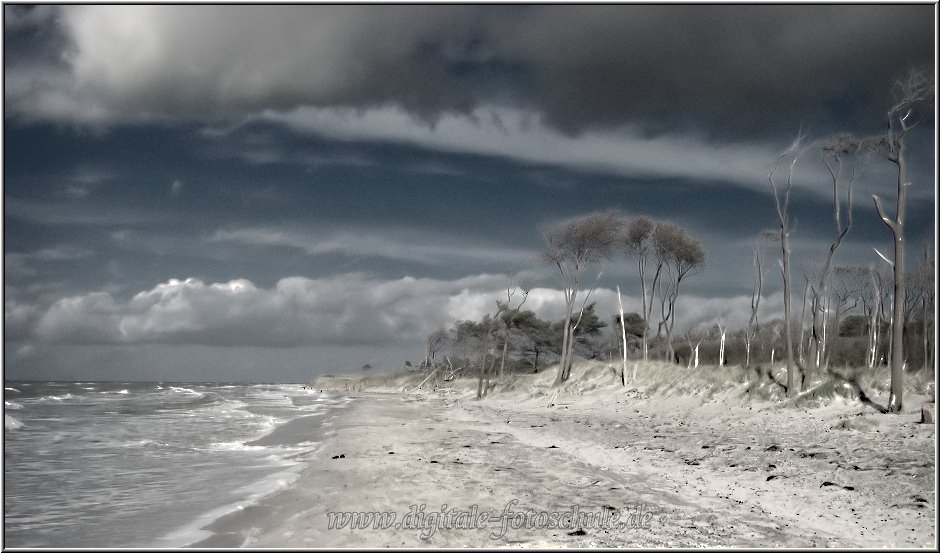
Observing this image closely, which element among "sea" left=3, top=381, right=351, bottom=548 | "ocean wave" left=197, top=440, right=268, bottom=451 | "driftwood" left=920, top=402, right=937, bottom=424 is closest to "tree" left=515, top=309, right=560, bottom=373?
"sea" left=3, top=381, right=351, bottom=548

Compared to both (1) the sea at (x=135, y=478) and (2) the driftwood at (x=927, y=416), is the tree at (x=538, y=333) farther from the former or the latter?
(2) the driftwood at (x=927, y=416)

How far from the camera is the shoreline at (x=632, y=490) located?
7844 millimetres

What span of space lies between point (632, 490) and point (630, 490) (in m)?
0.03

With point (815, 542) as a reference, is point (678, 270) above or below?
above

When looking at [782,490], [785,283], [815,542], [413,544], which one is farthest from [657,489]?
[785,283]

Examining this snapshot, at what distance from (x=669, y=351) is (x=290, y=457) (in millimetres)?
32269

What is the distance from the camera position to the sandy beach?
7.85 metres

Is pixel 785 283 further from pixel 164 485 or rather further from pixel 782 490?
pixel 164 485

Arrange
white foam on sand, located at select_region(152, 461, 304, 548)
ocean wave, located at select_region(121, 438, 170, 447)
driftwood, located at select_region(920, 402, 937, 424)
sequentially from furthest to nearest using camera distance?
ocean wave, located at select_region(121, 438, 170, 447) → driftwood, located at select_region(920, 402, 937, 424) → white foam on sand, located at select_region(152, 461, 304, 548)

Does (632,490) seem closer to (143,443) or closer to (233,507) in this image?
(233,507)

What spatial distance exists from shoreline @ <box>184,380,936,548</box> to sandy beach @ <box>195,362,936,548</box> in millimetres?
35

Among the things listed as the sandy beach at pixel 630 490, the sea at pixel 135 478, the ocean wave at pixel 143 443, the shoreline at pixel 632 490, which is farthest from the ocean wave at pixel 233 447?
the shoreline at pixel 632 490

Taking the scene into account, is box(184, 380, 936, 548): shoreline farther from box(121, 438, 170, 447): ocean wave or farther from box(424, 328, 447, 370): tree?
box(424, 328, 447, 370): tree

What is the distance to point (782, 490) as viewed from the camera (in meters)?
10.3
